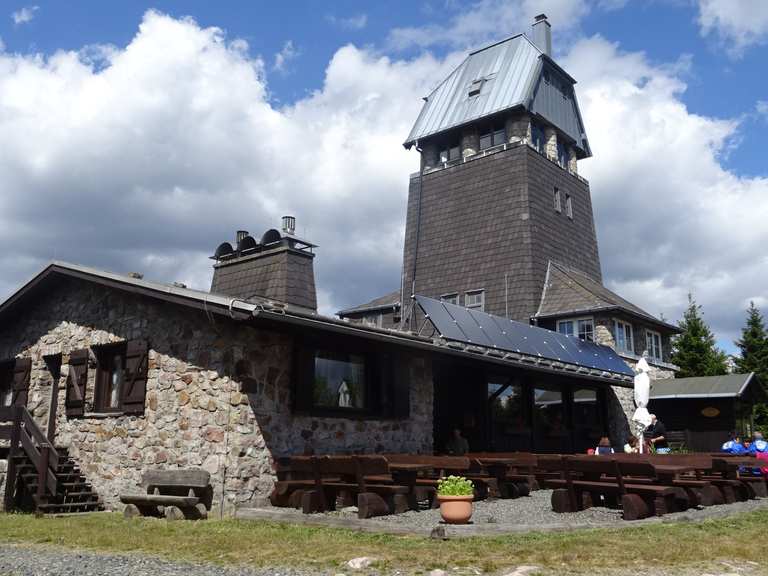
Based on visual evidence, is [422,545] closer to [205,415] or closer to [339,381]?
[205,415]

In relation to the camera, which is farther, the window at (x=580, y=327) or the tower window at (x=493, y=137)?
the tower window at (x=493, y=137)

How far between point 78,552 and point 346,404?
207 inches

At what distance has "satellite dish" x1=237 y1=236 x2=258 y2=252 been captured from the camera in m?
21.3

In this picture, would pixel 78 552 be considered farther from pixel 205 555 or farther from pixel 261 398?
pixel 261 398

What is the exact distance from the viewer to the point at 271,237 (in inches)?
818

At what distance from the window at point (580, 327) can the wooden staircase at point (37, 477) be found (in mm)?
17701

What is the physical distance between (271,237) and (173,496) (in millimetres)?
11795

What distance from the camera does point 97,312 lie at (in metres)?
13.2

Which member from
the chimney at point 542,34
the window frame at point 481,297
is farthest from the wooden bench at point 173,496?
the chimney at point 542,34

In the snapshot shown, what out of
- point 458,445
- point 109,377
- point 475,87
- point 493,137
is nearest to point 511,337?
point 458,445

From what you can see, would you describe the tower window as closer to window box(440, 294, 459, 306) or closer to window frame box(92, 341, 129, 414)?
window box(440, 294, 459, 306)

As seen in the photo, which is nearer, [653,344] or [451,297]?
[653,344]

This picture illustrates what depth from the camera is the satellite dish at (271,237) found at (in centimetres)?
2058

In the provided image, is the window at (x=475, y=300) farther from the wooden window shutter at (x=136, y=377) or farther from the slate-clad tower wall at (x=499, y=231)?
the wooden window shutter at (x=136, y=377)
